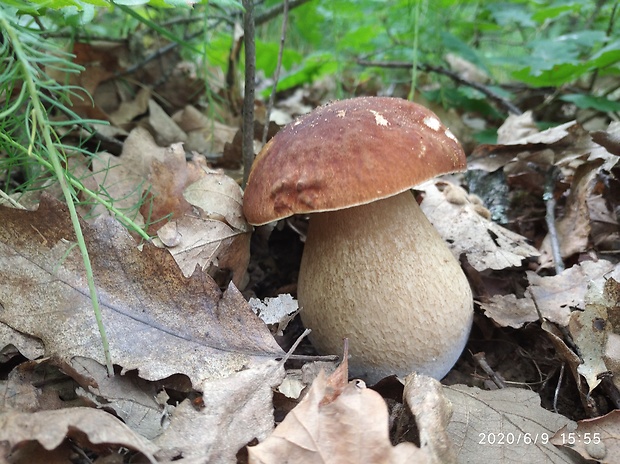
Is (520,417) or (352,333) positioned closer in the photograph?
(520,417)

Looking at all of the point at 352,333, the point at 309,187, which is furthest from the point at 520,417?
the point at 309,187

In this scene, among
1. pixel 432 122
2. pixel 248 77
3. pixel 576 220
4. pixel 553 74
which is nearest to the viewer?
pixel 432 122

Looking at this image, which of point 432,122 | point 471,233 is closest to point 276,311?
point 432,122

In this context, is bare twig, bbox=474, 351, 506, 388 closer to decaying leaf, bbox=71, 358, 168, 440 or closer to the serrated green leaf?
decaying leaf, bbox=71, 358, 168, 440

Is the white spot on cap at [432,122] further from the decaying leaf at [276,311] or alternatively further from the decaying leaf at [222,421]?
the decaying leaf at [222,421]

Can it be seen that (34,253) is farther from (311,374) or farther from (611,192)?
(611,192)

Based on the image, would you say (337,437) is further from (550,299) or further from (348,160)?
(550,299)
